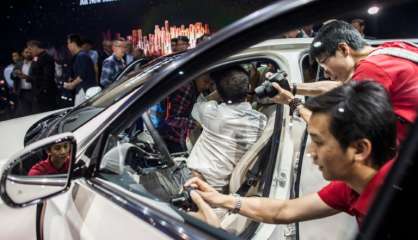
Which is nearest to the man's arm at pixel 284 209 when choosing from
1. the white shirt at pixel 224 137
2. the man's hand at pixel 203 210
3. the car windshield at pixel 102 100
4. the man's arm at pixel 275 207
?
the man's arm at pixel 275 207

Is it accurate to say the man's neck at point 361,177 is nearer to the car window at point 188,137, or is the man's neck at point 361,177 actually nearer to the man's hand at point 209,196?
the man's hand at point 209,196

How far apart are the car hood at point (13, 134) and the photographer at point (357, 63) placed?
4.55ft

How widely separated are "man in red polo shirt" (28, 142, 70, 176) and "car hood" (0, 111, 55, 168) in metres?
0.69

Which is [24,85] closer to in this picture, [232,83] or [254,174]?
[232,83]

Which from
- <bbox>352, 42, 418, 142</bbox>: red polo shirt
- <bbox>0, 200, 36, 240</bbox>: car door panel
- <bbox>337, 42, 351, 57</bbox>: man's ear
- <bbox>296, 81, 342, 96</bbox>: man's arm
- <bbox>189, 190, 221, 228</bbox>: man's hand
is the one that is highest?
<bbox>337, 42, 351, 57</bbox>: man's ear

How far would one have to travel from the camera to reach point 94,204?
1384 mm

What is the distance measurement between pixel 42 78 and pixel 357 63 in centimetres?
477

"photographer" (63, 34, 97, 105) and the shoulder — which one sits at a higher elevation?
"photographer" (63, 34, 97, 105)

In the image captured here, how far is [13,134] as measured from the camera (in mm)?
2557

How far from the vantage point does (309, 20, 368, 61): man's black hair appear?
1.87 meters

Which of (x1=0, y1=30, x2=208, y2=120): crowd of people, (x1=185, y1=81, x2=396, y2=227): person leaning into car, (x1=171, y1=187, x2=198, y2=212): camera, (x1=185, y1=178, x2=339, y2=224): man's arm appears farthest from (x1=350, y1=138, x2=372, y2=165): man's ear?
(x1=0, y1=30, x2=208, y2=120): crowd of people

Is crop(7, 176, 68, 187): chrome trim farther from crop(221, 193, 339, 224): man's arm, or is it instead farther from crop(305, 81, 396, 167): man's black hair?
crop(305, 81, 396, 167): man's black hair

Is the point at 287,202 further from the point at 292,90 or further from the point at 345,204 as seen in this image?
the point at 292,90

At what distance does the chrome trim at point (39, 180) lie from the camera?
54.7 inches
